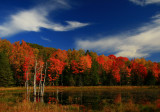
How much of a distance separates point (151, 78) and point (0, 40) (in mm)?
67666

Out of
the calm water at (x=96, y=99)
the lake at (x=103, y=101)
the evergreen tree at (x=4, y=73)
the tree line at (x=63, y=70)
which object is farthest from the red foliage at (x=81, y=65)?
the lake at (x=103, y=101)

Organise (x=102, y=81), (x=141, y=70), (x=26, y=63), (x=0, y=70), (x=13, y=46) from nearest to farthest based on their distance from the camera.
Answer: (x=0, y=70) < (x=26, y=63) < (x=13, y=46) < (x=102, y=81) < (x=141, y=70)

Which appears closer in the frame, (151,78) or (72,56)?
(151,78)

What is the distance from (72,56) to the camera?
67.2 metres

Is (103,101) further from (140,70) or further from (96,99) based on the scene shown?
(140,70)

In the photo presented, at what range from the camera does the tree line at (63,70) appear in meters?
49.9

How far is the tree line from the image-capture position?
164 feet

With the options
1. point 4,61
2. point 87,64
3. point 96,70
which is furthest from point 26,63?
point 96,70

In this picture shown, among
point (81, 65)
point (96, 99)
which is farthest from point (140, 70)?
point (96, 99)

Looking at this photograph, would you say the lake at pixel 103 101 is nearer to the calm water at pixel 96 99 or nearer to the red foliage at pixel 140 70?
the calm water at pixel 96 99

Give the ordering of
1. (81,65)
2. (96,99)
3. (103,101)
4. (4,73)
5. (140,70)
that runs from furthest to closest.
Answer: (140,70)
(81,65)
(4,73)
(96,99)
(103,101)

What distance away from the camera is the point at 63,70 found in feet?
201

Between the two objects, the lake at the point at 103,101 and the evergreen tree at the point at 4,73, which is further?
the evergreen tree at the point at 4,73

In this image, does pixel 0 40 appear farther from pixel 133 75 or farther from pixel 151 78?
pixel 151 78
